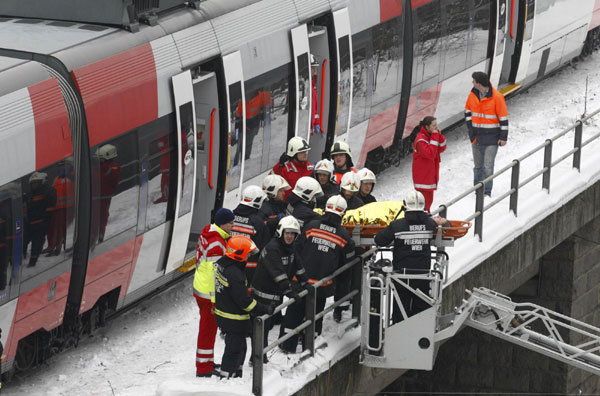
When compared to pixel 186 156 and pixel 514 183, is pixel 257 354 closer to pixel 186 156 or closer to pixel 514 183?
pixel 186 156

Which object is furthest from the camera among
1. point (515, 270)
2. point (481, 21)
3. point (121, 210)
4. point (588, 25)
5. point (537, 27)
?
point (588, 25)

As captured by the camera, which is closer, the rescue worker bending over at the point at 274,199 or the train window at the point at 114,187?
the train window at the point at 114,187

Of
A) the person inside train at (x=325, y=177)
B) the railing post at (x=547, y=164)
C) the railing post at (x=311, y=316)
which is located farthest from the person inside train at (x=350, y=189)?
the railing post at (x=547, y=164)

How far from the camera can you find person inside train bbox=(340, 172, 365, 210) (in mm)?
12570

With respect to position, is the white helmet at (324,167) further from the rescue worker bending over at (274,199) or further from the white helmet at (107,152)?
the white helmet at (107,152)

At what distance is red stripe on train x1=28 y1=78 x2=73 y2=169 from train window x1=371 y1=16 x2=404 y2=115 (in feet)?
19.6

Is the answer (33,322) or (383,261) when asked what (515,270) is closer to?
(383,261)

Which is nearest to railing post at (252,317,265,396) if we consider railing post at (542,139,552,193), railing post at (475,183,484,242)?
railing post at (475,183,484,242)

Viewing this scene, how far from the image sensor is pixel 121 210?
40.6 feet

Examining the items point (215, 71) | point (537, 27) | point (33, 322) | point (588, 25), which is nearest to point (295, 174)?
point (215, 71)

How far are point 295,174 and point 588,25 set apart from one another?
34.6 feet

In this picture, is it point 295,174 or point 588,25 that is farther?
point 588,25

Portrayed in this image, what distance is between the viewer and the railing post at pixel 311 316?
11.3 m

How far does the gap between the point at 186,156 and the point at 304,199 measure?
1.58m
